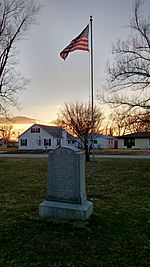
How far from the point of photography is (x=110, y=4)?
10648mm

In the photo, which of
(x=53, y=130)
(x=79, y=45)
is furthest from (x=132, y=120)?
(x=53, y=130)

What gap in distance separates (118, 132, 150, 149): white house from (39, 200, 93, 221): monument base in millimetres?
39903

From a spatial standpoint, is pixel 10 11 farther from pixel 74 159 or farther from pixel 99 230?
pixel 99 230

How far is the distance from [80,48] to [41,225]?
14.7 feet

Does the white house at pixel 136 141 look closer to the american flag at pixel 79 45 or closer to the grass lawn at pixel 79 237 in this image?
the grass lawn at pixel 79 237

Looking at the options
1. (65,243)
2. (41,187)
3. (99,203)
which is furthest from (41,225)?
(41,187)

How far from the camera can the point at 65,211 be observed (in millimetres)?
4883

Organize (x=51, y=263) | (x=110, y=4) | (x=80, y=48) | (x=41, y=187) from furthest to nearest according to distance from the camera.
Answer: (x=110, y=4)
(x=41, y=187)
(x=80, y=48)
(x=51, y=263)

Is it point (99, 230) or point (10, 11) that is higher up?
point (10, 11)

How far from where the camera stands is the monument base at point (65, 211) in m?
4.80

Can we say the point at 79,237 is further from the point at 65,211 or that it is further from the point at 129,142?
the point at 129,142

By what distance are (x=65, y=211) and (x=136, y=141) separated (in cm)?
4090

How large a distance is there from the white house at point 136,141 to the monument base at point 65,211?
131 ft

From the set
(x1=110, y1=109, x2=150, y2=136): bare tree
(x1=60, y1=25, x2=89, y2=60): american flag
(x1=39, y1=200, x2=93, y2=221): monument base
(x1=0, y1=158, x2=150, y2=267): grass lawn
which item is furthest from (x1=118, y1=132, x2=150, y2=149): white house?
(x1=39, y1=200, x2=93, y2=221): monument base
